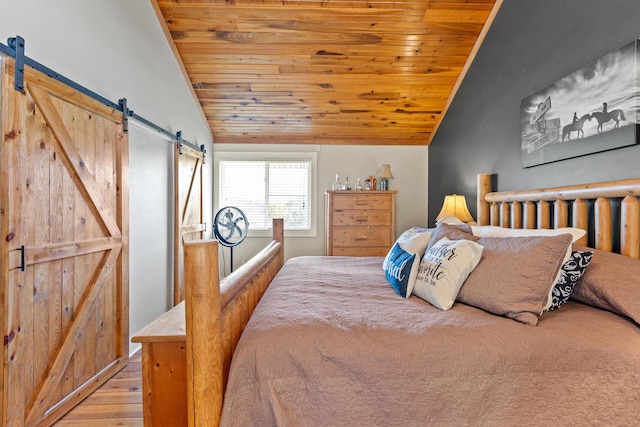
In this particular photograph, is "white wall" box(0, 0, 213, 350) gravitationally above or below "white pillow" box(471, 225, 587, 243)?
above

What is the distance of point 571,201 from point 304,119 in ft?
10.2

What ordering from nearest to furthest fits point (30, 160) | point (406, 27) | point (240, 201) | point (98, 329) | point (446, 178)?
point (30, 160)
point (98, 329)
point (406, 27)
point (446, 178)
point (240, 201)

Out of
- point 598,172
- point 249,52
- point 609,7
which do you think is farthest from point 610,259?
point 249,52

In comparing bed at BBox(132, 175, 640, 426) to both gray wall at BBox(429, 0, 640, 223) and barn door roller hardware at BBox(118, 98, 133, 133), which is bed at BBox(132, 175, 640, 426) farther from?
barn door roller hardware at BBox(118, 98, 133, 133)

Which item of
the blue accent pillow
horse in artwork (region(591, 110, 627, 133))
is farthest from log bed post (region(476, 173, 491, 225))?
the blue accent pillow

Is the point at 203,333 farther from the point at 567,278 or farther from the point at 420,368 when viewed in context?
the point at 567,278

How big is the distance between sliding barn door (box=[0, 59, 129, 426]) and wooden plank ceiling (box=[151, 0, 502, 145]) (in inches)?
59.8

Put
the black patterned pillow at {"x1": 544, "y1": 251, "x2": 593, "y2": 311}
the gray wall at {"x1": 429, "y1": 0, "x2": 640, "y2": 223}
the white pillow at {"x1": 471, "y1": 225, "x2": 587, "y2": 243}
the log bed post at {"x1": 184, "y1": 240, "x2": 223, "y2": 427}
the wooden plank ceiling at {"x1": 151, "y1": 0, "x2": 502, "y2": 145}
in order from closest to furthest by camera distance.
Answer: the log bed post at {"x1": 184, "y1": 240, "x2": 223, "y2": 427} < the black patterned pillow at {"x1": 544, "y1": 251, "x2": 593, "y2": 311} < the white pillow at {"x1": 471, "y1": 225, "x2": 587, "y2": 243} < the gray wall at {"x1": 429, "y1": 0, "x2": 640, "y2": 223} < the wooden plank ceiling at {"x1": 151, "y1": 0, "x2": 502, "y2": 145}

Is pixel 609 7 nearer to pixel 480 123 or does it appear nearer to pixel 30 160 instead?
pixel 480 123

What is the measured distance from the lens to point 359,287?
183 cm

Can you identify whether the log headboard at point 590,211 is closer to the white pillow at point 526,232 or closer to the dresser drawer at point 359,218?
the white pillow at point 526,232

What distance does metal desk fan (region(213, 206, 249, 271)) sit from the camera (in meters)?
3.89

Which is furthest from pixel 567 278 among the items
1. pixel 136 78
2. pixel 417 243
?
pixel 136 78

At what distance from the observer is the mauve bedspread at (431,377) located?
1090 mm
